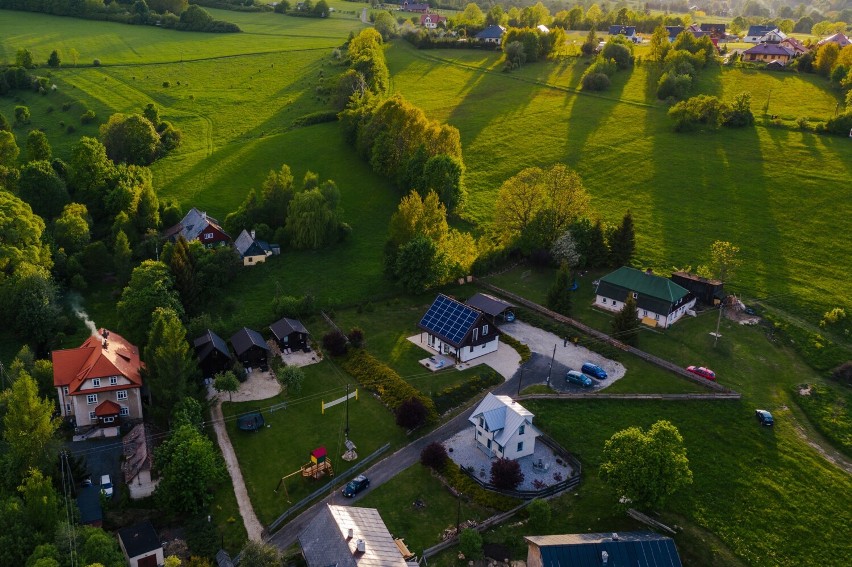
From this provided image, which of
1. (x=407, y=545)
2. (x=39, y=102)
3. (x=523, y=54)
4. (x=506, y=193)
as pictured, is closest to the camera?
(x=407, y=545)

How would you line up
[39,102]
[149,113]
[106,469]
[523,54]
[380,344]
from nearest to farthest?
1. [106,469]
2. [380,344]
3. [149,113]
4. [39,102]
5. [523,54]

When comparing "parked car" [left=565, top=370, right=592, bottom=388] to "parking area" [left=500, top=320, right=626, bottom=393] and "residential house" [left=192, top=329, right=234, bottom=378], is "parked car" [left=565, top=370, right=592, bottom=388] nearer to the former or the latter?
"parking area" [left=500, top=320, right=626, bottom=393]

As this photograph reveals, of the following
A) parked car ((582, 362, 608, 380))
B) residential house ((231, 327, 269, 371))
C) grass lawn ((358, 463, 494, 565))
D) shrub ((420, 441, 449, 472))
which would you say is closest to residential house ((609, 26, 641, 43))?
parked car ((582, 362, 608, 380))

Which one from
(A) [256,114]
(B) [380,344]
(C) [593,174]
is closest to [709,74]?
(C) [593,174]

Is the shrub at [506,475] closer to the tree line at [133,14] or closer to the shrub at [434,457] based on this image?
the shrub at [434,457]

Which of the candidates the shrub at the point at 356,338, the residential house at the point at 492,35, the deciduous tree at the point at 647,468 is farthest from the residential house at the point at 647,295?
the residential house at the point at 492,35

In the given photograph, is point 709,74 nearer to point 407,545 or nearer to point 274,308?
point 274,308
